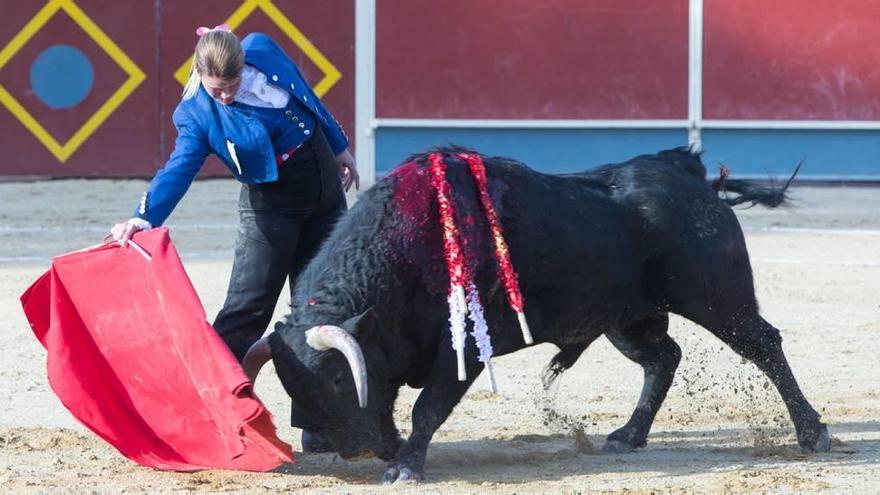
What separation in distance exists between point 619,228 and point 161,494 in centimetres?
132

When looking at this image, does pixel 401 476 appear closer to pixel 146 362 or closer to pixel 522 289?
pixel 522 289

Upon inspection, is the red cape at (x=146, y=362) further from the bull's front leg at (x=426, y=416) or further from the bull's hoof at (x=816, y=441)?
the bull's hoof at (x=816, y=441)

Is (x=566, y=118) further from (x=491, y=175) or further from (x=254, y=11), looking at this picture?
(x=491, y=175)

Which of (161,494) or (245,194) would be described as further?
(245,194)

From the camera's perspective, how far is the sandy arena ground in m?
3.70

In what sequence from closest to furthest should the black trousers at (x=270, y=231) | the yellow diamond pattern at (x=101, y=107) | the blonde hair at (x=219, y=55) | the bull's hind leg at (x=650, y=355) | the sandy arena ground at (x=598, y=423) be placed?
1. the blonde hair at (x=219, y=55)
2. the sandy arena ground at (x=598, y=423)
3. the black trousers at (x=270, y=231)
4. the bull's hind leg at (x=650, y=355)
5. the yellow diamond pattern at (x=101, y=107)

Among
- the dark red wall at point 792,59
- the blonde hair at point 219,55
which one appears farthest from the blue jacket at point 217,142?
the dark red wall at point 792,59

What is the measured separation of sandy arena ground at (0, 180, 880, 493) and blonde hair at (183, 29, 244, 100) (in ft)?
3.06

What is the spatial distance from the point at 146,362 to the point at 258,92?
69 cm

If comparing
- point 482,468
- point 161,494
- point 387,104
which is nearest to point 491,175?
point 482,468

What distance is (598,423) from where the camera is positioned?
14.7ft

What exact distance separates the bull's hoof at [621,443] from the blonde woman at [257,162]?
2.96ft

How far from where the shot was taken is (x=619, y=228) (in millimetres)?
→ 4059

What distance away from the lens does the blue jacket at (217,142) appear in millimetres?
3779
